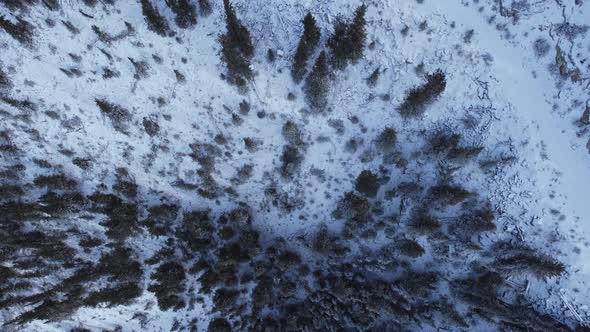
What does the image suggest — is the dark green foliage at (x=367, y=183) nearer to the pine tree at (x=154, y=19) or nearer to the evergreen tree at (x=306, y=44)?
the evergreen tree at (x=306, y=44)

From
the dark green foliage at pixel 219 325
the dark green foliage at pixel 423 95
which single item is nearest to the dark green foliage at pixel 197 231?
the dark green foliage at pixel 219 325

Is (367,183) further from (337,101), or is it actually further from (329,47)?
(329,47)

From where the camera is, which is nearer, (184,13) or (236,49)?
(184,13)

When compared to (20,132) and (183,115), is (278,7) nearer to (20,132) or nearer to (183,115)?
(183,115)

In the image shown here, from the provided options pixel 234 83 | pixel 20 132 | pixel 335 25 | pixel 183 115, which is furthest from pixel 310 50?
pixel 20 132

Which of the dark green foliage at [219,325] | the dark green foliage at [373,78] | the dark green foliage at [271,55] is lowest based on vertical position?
the dark green foliage at [219,325]

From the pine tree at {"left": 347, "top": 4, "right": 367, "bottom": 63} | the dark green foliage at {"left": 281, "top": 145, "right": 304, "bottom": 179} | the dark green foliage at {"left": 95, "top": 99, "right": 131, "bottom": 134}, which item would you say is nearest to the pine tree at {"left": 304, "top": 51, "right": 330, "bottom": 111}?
the pine tree at {"left": 347, "top": 4, "right": 367, "bottom": 63}

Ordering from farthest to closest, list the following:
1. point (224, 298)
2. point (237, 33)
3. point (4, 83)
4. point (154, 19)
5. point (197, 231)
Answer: point (224, 298) < point (197, 231) < point (4, 83) < point (154, 19) < point (237, 33)

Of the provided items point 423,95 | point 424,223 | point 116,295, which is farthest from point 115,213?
point 423,95
